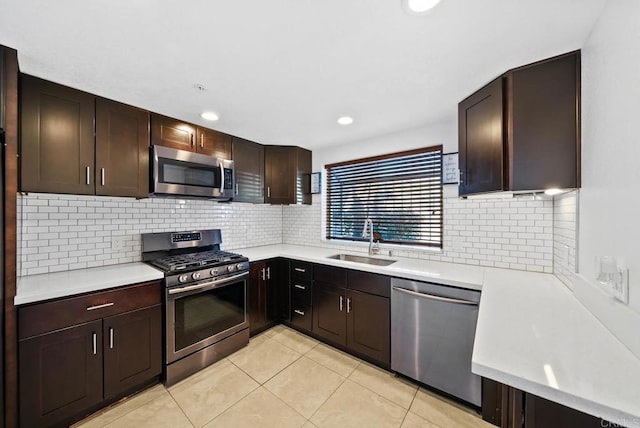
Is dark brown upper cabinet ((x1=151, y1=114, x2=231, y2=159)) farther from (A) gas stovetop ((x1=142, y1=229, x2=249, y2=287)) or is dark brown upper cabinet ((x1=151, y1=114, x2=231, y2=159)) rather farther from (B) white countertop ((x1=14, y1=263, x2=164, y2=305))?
(B) white countertop ((x1=14, y1=263, x2=164, y2=305))

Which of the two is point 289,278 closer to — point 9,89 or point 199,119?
point 199,119

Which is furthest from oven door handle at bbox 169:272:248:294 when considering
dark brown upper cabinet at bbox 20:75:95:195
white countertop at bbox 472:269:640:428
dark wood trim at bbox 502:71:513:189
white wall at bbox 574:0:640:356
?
white wall at bbox 574:0:640:356

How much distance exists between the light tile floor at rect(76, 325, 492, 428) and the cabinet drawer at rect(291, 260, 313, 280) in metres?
0.80

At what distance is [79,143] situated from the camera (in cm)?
182

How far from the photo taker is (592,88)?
4.00 ft

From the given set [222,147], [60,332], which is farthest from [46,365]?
[222,147]

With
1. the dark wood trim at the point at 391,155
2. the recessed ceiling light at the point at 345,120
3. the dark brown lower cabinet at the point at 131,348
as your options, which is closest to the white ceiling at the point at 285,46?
the recessed ceiling light at the point at 345,120

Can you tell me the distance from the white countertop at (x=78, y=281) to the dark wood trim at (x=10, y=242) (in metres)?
0.10

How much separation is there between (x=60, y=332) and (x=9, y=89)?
1.46m

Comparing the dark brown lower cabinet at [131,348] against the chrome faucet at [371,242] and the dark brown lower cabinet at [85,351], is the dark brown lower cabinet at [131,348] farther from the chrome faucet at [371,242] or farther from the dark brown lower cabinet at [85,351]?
the chrome faucet at [371,242]

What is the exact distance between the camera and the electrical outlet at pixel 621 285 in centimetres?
93

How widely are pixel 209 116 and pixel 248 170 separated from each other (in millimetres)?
812

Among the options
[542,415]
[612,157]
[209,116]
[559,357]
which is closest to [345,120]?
[209,116]

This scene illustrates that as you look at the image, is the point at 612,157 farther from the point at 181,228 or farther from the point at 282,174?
the point at 181,228
